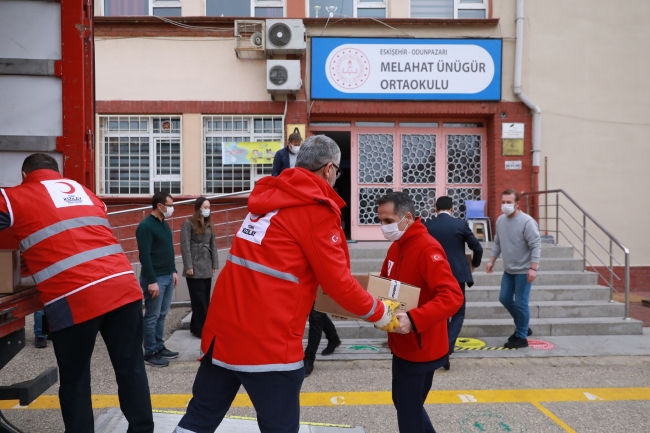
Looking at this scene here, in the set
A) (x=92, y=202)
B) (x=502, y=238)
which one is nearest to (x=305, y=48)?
(x=502, y=238)

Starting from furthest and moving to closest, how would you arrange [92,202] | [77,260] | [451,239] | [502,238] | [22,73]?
[502,238] → [451,239] → [22,73] → [92,202] → [77,260]

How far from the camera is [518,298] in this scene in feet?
21.8

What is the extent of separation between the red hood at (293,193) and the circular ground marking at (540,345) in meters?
5.17

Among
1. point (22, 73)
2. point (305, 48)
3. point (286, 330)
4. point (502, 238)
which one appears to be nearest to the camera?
point (286, 330)

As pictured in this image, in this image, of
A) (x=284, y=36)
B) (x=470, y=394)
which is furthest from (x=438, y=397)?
(x=284, y=36)

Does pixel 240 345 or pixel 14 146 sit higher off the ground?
pixel 14 146

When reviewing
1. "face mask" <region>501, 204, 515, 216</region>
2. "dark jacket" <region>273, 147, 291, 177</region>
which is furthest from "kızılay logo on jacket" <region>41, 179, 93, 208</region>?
"face mask" <region>501, 204, 515, 216</region>

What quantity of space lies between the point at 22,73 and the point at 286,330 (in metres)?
2.91

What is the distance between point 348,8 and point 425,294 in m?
8.94

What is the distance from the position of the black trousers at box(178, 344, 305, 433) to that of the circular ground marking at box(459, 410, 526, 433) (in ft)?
7.57

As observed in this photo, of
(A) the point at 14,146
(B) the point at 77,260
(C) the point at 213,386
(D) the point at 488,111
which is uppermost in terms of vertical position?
(D) the point at 488,111

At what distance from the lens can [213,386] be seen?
2.61 meters

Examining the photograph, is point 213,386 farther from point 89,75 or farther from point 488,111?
point 488,111

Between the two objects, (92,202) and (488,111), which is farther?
(488,111)
